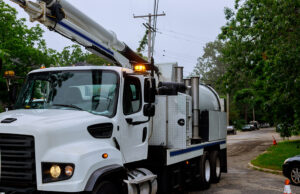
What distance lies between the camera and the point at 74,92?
5875 mm

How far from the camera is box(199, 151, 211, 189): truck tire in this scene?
10398 mm

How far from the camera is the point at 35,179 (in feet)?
15.4

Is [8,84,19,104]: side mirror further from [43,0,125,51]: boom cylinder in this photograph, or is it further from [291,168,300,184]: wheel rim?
[291,168,300,184]: wheel rim

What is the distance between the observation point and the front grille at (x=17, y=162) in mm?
4703

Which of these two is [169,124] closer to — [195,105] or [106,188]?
[195,105]

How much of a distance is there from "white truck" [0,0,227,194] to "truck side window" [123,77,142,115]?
2 cm

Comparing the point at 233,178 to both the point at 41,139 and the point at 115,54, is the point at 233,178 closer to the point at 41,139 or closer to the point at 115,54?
the point at 115,54

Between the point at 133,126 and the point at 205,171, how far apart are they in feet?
16.5

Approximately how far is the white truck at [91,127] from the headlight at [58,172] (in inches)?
0.5

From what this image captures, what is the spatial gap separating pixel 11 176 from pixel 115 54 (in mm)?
3802

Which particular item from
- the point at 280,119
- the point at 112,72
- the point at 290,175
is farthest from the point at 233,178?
the point at 112,72

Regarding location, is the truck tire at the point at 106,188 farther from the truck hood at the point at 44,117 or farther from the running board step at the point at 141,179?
the truck hood at the point at 44,117

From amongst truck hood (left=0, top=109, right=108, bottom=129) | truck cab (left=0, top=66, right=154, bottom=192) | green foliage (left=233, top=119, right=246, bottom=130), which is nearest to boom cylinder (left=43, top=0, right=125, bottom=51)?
truck cab (left=0, top=66, right=154, bottom=192)

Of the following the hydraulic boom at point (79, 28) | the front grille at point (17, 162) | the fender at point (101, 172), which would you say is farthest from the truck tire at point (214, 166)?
the front grille at point (17, 162)
